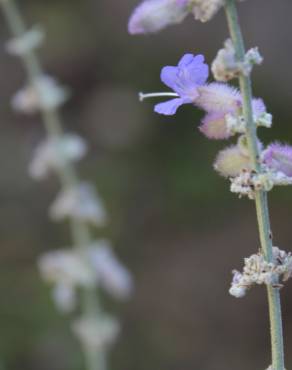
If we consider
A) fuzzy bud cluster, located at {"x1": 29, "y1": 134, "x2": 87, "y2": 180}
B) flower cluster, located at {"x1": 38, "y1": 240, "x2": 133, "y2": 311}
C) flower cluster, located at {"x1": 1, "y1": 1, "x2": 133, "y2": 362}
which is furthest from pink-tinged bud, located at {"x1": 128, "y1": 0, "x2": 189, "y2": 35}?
flower cluster, located at {"x1": 38, "y1": 240, "x2": 133, "y2": 311}

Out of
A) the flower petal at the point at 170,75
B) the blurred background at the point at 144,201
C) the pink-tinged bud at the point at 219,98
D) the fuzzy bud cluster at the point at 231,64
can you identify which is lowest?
the fuzzy bud cluster at the point at 231,64

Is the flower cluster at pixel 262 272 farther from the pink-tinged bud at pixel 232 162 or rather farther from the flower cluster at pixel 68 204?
the flower cluster at pixel 68 204

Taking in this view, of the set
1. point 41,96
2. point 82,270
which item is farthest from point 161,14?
point 82,270

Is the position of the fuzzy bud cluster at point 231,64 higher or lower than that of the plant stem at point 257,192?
higher

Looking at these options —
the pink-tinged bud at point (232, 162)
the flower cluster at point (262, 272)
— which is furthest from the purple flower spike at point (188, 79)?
the flower cluster at point (262, 272)

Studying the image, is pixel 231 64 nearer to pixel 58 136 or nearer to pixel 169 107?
pixel 169 107
